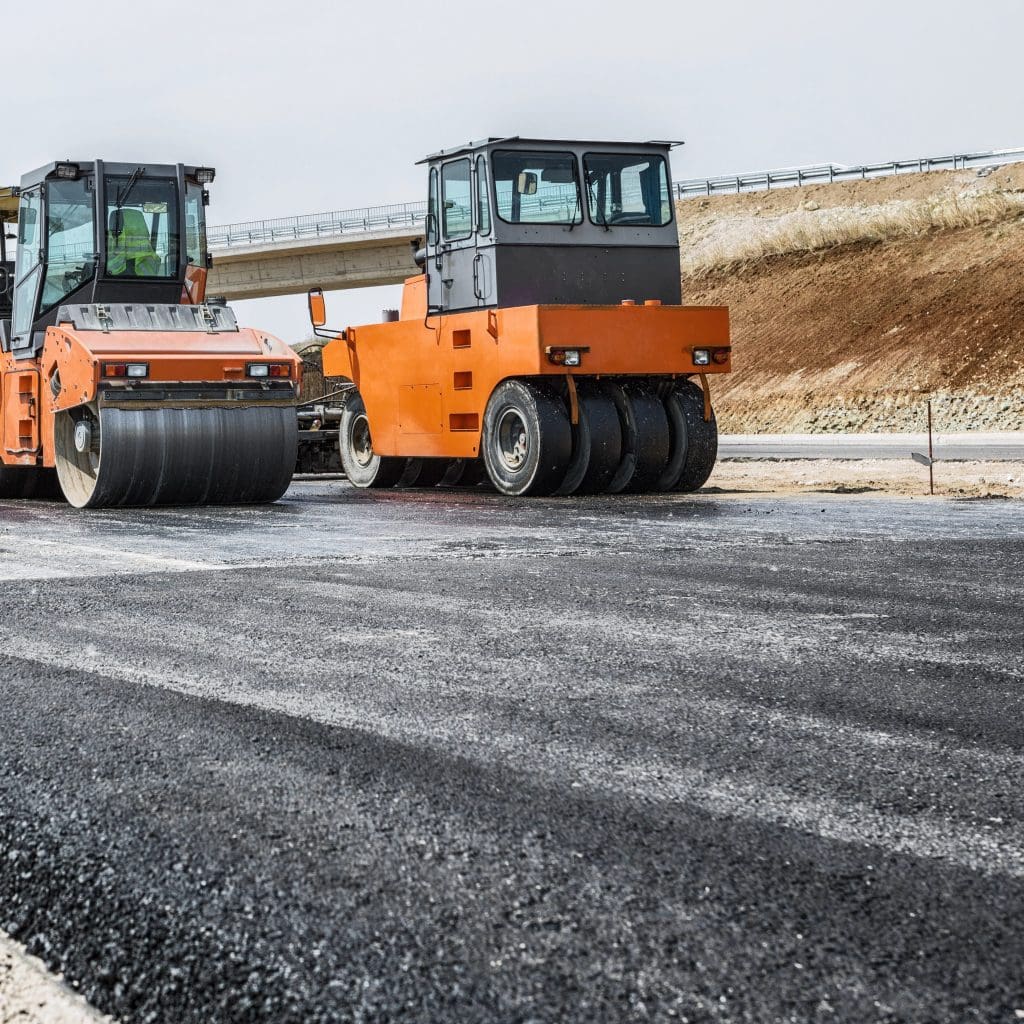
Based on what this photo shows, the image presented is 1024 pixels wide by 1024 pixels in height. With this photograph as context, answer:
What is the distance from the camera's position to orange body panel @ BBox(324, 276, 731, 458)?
13992 mm

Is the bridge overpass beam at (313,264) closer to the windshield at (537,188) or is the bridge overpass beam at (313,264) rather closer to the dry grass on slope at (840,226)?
the dry grass on slope at (840,226)

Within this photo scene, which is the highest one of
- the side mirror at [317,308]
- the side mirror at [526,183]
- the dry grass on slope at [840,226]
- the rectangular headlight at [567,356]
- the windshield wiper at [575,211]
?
the dry grass on slope at [840,226]

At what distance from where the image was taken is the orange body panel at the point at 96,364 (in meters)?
13.0

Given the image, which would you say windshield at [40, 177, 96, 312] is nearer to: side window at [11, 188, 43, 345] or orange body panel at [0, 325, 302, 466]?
side window at [11, 188, 43, 345]

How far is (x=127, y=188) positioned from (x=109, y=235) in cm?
48

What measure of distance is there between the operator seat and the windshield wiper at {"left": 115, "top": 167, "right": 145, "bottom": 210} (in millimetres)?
78

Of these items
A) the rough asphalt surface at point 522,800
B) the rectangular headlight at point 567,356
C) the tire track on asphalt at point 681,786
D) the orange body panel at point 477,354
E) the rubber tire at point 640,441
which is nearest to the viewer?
the rough asphalt surface at point 522,800

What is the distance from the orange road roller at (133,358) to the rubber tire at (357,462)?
2.77 meters

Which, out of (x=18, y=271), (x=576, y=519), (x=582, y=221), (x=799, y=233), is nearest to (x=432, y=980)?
(x=576, y=519)

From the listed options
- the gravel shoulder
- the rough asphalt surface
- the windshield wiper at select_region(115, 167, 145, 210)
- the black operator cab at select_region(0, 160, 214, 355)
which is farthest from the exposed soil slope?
the gravel shoulder

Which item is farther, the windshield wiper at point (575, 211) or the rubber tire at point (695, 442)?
the windshield wiper at point (575, 211)

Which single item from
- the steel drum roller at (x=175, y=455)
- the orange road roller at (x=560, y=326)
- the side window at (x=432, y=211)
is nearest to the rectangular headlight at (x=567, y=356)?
the orange road roller at (x=560, y=326)

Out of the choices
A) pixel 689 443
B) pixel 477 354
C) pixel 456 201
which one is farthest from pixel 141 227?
pixel 689 443

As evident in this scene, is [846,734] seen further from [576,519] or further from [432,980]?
[576,519]
